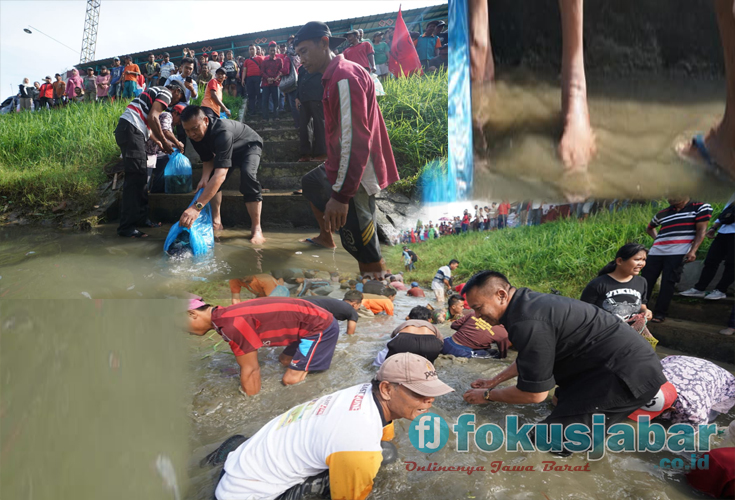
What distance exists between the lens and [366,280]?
1.68 meters

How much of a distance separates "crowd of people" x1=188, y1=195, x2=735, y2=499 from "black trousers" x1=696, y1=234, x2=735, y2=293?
2cm

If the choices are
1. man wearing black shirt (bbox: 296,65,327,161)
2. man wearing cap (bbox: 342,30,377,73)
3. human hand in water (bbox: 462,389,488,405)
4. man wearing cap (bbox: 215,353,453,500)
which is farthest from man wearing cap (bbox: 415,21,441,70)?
human hand in water (bbox: 462,389,488,405)

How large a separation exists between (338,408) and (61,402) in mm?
978

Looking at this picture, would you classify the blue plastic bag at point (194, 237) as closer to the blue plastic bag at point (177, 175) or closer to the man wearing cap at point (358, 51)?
the blue plastic bag at point (177, 175)

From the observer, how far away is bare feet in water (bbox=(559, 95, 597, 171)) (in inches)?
28.5

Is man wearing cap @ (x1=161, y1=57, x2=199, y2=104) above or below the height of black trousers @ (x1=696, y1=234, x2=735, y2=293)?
above

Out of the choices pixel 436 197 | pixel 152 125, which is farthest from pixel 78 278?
pixel 436 197

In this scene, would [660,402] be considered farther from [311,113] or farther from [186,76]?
→ [186,76]

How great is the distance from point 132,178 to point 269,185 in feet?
1.53

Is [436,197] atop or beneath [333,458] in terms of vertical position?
atop

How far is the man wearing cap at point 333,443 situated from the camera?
135 centimetres

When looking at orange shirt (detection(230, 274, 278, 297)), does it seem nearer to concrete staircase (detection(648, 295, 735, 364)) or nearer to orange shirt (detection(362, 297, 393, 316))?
orange shirt (detection(362, 297, 393, 316))

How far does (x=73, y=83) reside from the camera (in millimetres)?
1229

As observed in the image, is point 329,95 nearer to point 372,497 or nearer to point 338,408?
point 338,408
